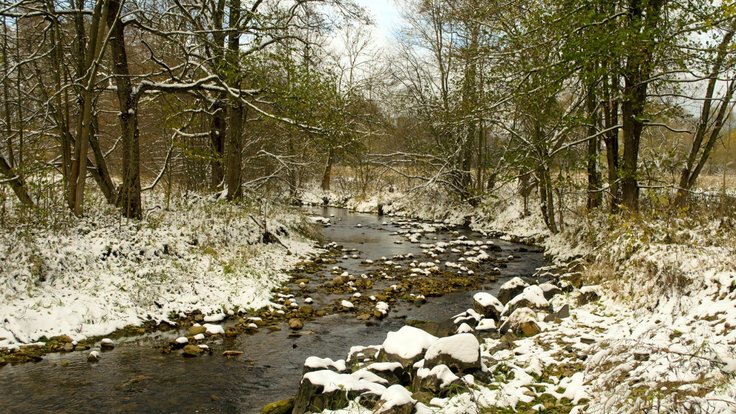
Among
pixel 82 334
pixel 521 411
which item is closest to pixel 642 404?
pixel 521 411

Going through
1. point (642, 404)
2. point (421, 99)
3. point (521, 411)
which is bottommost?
point (521, 411)

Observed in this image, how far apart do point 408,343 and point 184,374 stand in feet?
9.39

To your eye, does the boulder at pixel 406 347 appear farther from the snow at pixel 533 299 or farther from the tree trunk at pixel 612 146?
the tree trunk at pixel 612 146

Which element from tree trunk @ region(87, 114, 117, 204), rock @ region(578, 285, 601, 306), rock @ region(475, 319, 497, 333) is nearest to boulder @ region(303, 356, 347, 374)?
rock @ region(475, 319, 497, 333)

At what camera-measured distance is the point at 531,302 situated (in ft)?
24.9

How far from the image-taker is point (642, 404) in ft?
12.0

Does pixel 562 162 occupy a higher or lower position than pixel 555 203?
higher

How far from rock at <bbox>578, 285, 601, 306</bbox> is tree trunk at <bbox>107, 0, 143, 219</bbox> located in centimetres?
869

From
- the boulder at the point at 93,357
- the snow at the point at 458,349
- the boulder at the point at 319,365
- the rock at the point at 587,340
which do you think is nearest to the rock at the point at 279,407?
the boulder at the point at 319,365

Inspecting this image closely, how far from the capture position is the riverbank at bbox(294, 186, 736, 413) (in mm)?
3772

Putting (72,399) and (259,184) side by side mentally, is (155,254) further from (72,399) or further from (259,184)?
(259,184)

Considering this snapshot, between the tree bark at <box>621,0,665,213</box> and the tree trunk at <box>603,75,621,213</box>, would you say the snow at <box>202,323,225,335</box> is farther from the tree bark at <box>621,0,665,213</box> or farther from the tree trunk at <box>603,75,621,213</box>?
the tree trunk at <box>603,75,621,213</box>

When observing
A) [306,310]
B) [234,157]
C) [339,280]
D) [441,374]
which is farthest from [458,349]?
[234,157]

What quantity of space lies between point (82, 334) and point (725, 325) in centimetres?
792
